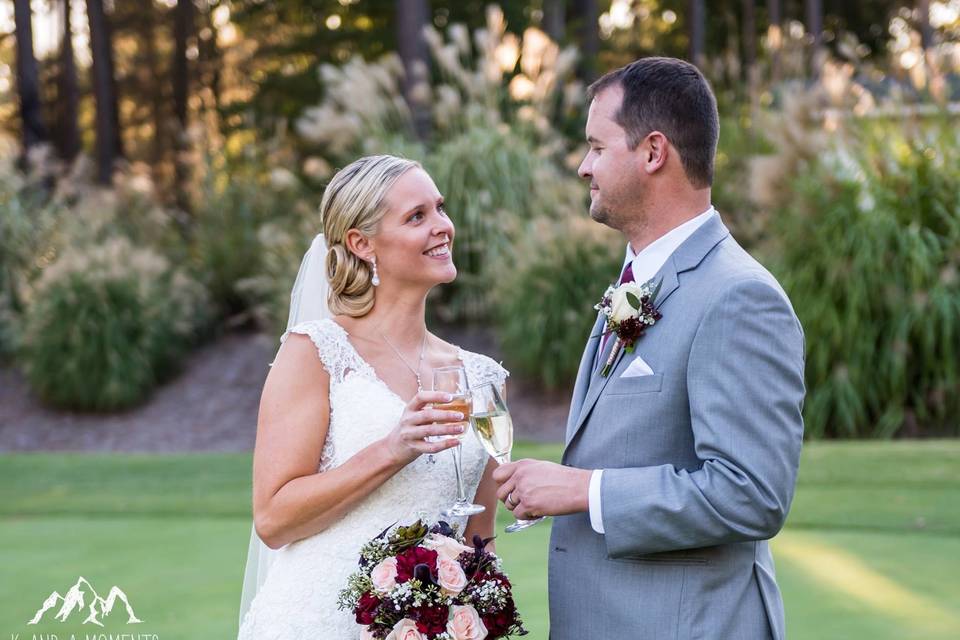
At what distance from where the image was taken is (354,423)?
11.0ft

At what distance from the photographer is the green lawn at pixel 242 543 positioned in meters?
5.04

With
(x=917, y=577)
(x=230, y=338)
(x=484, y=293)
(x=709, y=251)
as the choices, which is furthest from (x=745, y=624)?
(x=230, y=338)

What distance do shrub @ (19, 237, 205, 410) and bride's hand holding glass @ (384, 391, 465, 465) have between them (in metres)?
10.9

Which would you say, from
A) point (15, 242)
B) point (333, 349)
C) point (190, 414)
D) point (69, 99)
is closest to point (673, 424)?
point (333, 349)

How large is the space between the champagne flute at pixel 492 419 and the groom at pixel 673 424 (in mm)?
142

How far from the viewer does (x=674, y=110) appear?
2.72 meters

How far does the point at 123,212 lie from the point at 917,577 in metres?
13.5

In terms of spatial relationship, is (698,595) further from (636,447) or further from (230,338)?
(230,338)

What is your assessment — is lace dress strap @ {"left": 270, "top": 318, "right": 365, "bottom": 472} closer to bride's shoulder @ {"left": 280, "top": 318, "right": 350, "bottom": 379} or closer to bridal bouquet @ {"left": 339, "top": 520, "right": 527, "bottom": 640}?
bride's shoulder @ {"left": 280, "top": 318, "right": 350, "bottom": 379}

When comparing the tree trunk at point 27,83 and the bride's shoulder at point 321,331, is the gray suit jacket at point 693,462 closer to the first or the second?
the bride's shoulder at point 321,331

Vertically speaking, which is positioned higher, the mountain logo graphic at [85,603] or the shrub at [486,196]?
the shrub at [486,196]

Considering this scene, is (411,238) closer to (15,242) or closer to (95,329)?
(95,329)

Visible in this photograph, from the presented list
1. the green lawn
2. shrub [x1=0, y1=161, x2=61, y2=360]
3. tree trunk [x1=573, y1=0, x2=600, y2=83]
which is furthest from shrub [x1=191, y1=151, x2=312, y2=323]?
tree trunk [x1=573, y1=0, x2=600, y2=83]

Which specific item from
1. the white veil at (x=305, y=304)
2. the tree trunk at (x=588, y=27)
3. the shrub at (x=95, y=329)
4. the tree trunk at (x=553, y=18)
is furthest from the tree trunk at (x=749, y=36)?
the white veil at (x=305, y=304)
